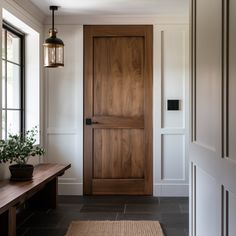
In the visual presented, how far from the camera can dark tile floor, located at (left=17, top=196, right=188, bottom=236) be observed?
3.52 m

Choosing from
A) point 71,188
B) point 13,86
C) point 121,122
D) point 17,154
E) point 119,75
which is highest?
point 119,75

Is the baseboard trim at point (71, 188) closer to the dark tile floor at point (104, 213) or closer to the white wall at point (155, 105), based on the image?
the white wall at point (155, 105)

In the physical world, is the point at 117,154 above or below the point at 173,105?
below

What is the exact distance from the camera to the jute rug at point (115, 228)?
337 centimetres

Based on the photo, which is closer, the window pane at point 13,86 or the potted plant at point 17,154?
the potted plant at point 17,154

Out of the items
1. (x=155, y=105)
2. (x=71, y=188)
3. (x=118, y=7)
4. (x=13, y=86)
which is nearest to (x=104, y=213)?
(x=71, y=188)

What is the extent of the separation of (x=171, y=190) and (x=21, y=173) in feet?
7.13

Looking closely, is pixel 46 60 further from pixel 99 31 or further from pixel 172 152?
pixel 172 152

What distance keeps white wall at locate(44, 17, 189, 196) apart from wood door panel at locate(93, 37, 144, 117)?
0.20 m

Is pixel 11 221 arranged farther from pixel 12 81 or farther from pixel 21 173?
pixel 12 81

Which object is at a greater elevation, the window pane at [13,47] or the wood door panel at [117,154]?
the window pane at [13,47]

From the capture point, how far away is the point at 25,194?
2.95 meters

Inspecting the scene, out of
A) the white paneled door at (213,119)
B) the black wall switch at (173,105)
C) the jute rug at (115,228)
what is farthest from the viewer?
the black wall switch at (173,105)

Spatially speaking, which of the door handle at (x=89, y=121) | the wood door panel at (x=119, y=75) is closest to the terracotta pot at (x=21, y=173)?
the door handle at (x=89, y=121)
